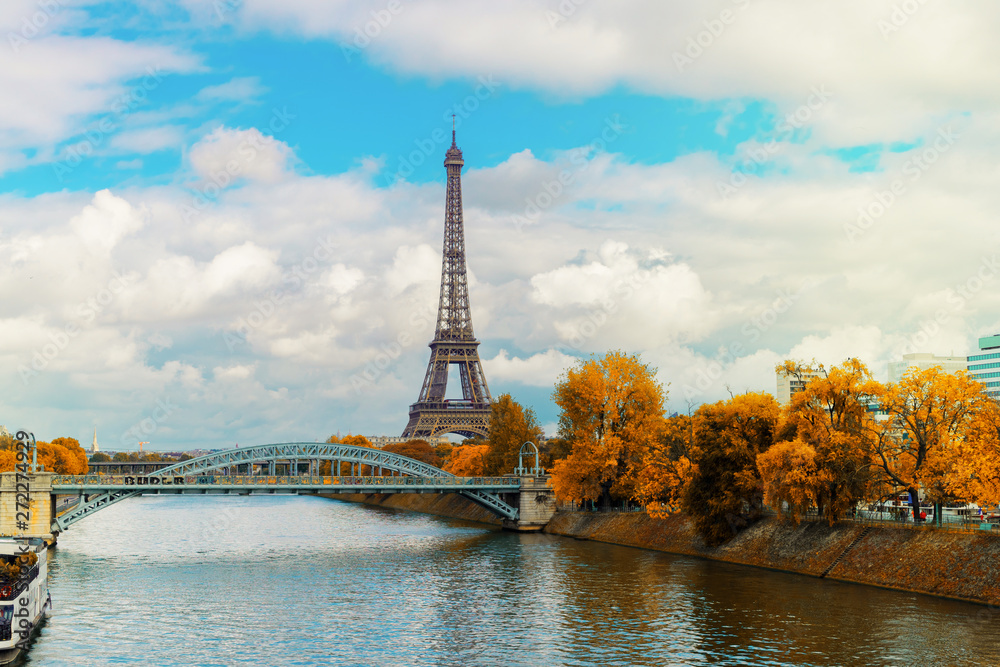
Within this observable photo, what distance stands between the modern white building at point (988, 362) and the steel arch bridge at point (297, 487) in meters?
125

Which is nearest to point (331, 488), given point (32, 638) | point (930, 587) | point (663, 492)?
point (663, 492)

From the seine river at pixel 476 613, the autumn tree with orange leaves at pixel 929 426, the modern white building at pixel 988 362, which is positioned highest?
the modern white building at pixel 988 362

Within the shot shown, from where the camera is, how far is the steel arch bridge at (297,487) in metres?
72.4

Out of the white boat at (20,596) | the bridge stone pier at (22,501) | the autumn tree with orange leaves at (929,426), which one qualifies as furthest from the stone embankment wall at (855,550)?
Answer: the bridge stone pier at (22,501)

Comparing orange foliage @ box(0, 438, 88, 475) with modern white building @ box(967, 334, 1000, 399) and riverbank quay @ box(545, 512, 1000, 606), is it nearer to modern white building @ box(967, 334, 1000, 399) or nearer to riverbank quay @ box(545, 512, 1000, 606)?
riverbank quay @ box(545, 512, 1000, 606)

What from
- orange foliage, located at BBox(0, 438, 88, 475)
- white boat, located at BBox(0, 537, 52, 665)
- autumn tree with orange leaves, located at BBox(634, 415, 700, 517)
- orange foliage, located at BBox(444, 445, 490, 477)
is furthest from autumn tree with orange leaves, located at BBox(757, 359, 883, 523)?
orange foliage, located at BBox(0, 438, 88, 475)

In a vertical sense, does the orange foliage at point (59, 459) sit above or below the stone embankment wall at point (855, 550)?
above

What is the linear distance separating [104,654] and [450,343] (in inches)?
5098

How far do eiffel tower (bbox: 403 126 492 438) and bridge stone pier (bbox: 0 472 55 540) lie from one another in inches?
3584

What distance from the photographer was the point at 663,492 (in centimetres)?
7150

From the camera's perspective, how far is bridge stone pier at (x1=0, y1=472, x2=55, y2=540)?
66.6 meters

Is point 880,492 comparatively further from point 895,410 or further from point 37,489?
point 37,489

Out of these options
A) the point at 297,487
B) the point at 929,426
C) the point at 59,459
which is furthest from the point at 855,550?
the point at 59,459

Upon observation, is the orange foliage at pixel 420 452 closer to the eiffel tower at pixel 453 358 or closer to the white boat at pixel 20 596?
the eiffel tower at pixel 453 358
